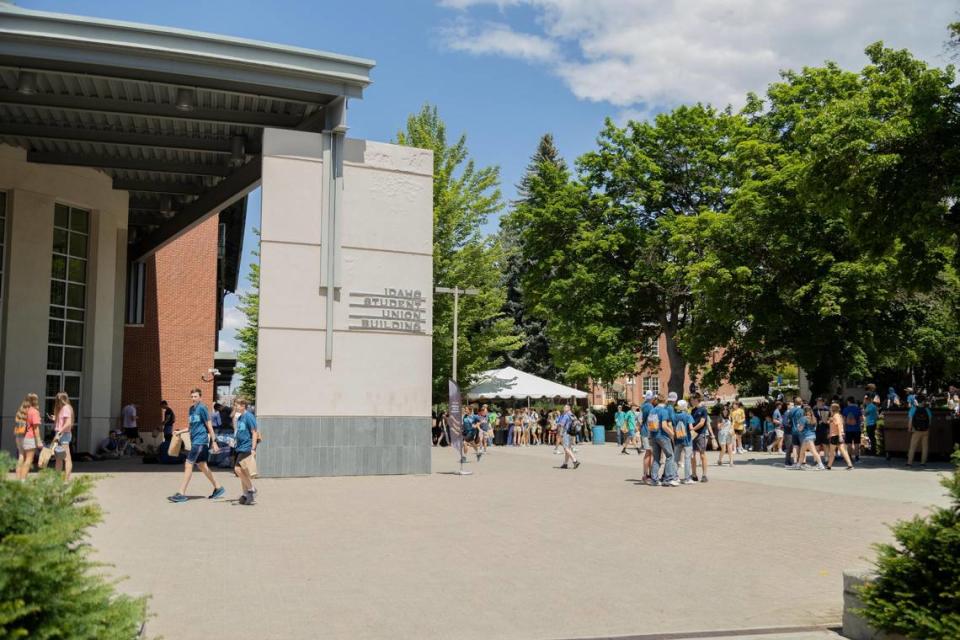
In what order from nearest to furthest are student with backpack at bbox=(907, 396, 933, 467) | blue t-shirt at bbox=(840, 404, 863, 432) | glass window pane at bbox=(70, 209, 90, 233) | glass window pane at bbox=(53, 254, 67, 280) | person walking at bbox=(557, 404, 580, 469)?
student with backpack at bbox=(907, 396, 933, 467)
person walking at bbox=(557, 404, 580, 469)
blue t-shirt at bbox=(840, 404, 863, 432)
glass window pane at bbox=(53, 254, 67, 280)
glass window pane at bbox=(70, 209, 90, 233)

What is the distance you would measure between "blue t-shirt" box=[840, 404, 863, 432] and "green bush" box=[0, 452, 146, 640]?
22.1 m

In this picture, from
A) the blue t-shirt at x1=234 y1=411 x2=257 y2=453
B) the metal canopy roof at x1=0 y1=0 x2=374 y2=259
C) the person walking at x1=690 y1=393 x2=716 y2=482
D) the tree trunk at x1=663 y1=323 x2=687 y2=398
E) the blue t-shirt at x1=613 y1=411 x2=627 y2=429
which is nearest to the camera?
the blue t-shirt at x1=234 y1=411 x2=257 y2=453

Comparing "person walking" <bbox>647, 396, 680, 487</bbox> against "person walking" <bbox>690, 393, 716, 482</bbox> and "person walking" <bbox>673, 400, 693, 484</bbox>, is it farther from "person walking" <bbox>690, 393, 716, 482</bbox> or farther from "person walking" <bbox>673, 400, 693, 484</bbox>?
"person walking" <bbox>690, 393, 716, 482</bbox>

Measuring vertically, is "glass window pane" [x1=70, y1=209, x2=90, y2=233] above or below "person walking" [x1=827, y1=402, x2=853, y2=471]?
above

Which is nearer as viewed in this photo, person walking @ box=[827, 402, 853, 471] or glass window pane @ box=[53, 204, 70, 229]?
person walking @ box=[827, 402, 853, 471]

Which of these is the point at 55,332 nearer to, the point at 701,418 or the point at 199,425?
the point at 199,425

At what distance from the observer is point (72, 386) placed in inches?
1069

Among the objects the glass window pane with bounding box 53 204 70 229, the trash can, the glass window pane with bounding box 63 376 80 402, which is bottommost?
the trash can

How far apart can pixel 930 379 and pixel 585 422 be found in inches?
798

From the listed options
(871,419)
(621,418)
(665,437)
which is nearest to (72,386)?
(665,437)

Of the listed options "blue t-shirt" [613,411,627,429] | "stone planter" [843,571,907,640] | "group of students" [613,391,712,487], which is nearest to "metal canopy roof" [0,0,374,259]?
"group of students" [613,391,712,487]

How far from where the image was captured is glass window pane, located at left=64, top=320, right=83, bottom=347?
26.8 m

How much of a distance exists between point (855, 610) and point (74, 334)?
25266mm

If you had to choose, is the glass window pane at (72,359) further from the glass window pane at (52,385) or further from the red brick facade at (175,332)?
the red brick facade at (175,332)
